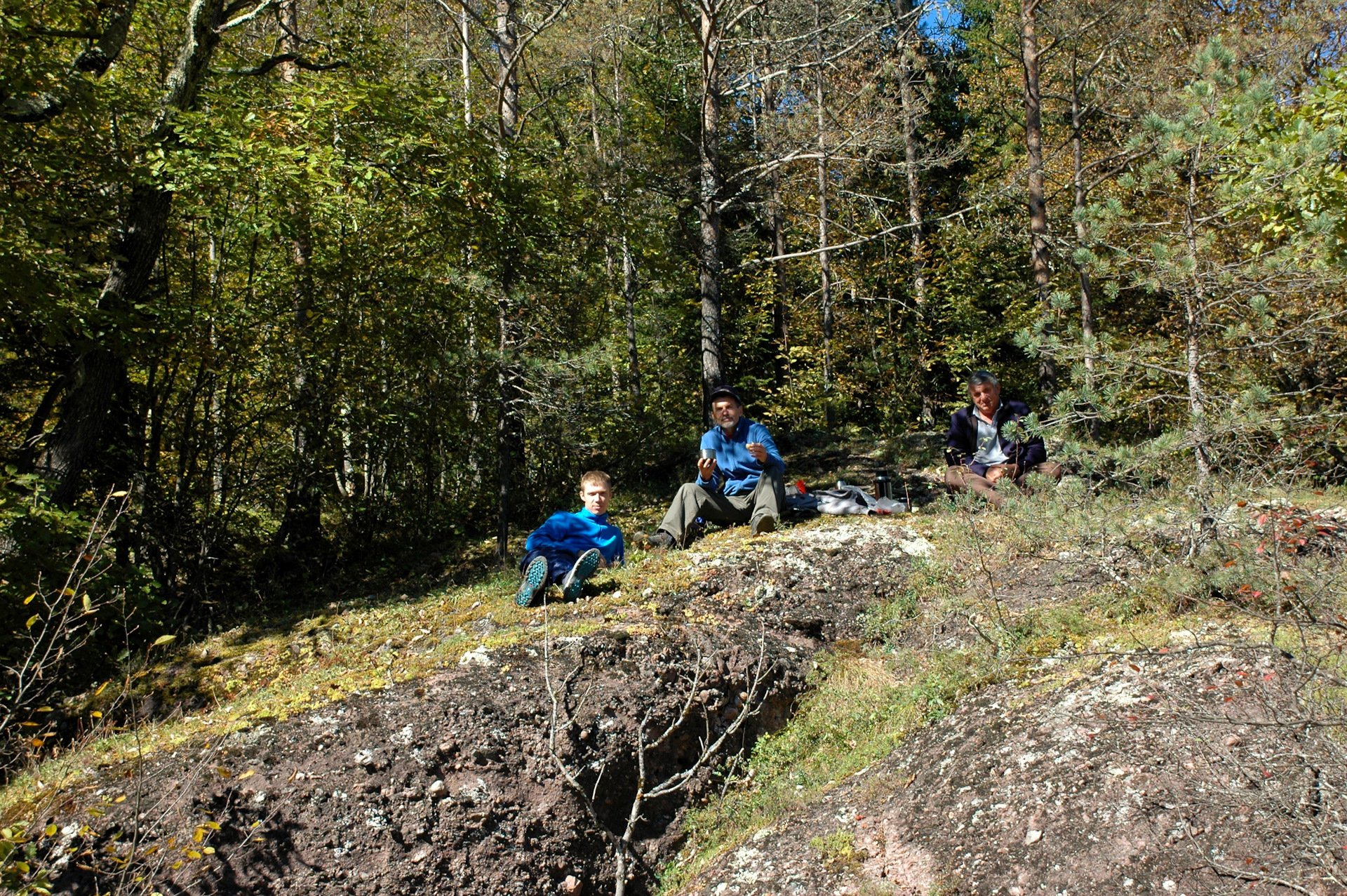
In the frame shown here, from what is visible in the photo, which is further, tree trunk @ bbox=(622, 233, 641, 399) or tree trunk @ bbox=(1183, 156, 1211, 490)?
tree trunk @ bbox=(622, 233, 641, 399)

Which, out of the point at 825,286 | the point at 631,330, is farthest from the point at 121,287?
the point at 825,286

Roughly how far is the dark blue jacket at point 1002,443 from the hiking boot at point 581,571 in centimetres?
341

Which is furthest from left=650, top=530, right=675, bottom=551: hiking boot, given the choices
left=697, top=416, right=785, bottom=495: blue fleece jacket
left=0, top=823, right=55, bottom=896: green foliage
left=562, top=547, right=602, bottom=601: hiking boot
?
left=0, top=823, right=55, bottom=896: green foliage

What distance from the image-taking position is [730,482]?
25.8 feet

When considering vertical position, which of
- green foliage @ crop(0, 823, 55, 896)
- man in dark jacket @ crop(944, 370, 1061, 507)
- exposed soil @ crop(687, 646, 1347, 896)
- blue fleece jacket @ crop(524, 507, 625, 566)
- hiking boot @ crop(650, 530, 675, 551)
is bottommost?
exposed soil @ crop(687, 646, 1347, 896)

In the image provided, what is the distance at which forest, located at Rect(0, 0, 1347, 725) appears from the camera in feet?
17.8

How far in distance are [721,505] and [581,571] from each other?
224 cm

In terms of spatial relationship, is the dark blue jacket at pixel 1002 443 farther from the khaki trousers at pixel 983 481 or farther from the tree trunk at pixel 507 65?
the tree trunk at pixel 507 65

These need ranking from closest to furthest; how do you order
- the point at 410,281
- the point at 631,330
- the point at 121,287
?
1. the point at 121,287
2. the point at 410,281
3. the point at 631,330

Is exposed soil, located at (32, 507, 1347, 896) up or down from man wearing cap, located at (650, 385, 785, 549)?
down

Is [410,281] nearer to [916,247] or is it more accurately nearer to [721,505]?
[721,505]

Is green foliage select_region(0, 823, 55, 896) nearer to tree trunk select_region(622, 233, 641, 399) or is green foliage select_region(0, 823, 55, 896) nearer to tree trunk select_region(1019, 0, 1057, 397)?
tree trunk select_region(622, 233, 641, 399)

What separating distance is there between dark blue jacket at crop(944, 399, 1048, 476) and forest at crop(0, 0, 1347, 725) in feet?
1.52

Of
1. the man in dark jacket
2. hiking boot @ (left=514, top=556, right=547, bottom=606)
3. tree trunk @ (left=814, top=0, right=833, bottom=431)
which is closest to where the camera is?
hiking boot @ (left=514, top=556, right=547, bottom=606)
